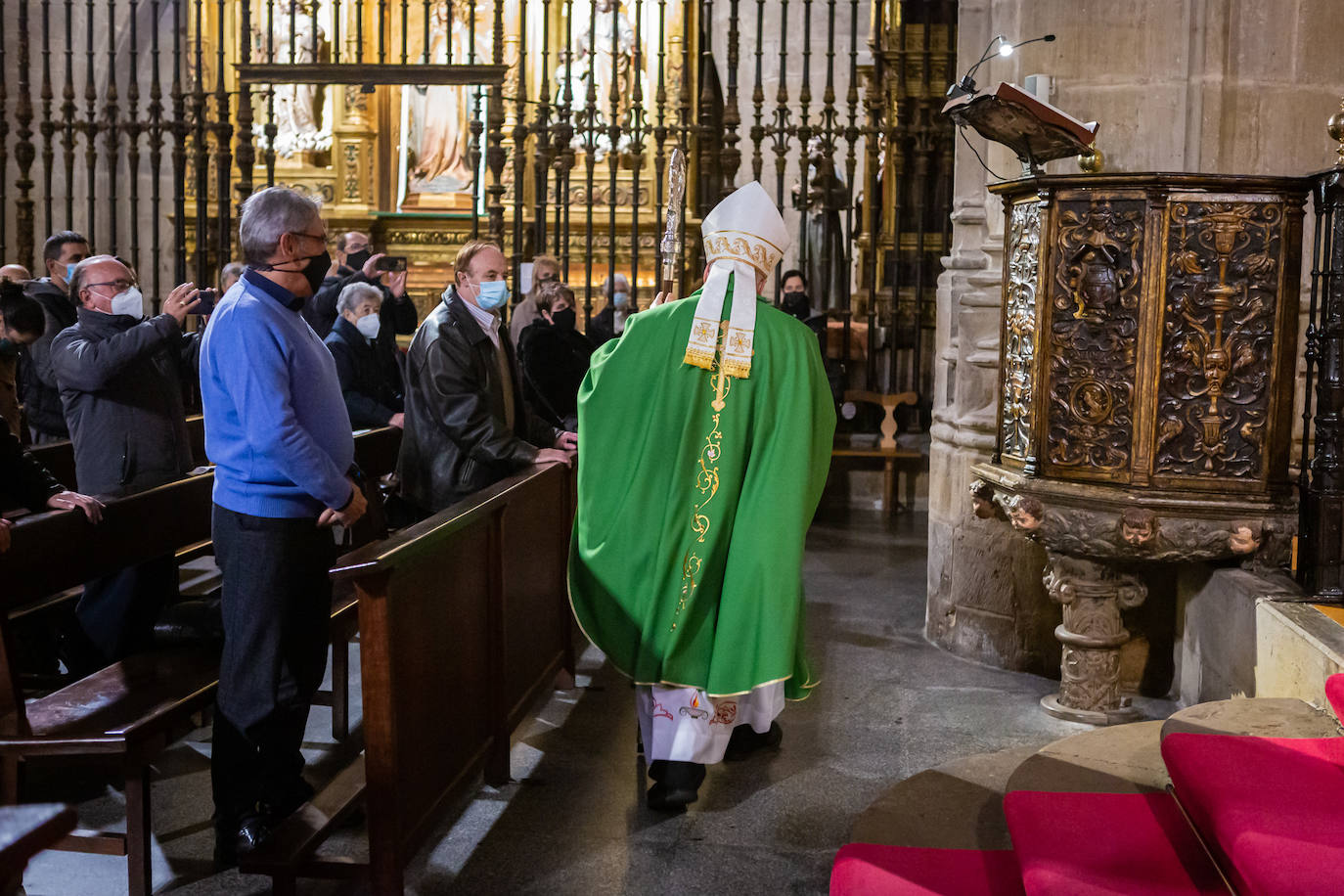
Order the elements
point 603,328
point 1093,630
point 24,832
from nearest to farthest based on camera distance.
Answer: point 24,832 < point 1093,630 < point 603,328

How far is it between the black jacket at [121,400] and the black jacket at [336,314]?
2.40 m

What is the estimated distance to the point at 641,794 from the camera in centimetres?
398

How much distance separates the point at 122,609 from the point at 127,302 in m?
1.01

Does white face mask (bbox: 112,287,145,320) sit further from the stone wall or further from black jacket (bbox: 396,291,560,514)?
the stone wall

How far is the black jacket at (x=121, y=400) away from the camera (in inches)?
168

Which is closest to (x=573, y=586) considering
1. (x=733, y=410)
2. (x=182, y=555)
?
(x=733, y=410)

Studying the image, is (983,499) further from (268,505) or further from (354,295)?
(354,295)

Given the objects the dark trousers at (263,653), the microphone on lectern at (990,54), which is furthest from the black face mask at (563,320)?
the dark trousers at (263,653)

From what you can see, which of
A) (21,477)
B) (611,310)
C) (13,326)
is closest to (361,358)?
(13,326)

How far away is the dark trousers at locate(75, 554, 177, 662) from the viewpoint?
4.27 m

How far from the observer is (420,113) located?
11.3 m

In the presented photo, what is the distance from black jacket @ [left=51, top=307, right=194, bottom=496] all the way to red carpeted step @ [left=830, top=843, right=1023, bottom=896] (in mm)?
2486

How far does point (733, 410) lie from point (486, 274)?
1264mm

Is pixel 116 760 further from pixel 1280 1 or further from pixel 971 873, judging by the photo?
pixel 1280 1
